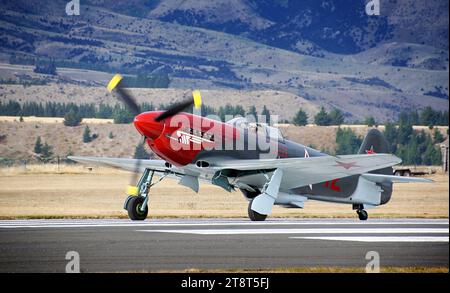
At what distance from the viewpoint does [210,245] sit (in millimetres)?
19453

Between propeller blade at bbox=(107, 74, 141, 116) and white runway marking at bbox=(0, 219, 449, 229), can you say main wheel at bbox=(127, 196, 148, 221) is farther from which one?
propeller blade at bbox=(107, 74, 141, 116)

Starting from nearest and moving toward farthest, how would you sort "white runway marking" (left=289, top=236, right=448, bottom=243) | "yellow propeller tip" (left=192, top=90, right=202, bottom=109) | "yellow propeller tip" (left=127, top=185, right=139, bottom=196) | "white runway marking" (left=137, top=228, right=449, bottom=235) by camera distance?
"white runway marking" (left=289, top=236, right=448, bottom=243), "white runway marking" (left=137, top=228, right=449, bottom=235), "yellow propeller tip" (left=192, top=90, right=202, bottom=109), "yellow propeller tip" (left=127, top=185, right=139, bottom=196)

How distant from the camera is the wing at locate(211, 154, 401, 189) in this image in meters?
24.3

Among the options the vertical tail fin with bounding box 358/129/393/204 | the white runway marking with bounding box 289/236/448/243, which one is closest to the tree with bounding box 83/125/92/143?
the vertical tail fin with bounding box 358/129/393/204

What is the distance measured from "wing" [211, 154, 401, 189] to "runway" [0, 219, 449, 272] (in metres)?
1.30

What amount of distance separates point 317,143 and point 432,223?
76540 millimetres

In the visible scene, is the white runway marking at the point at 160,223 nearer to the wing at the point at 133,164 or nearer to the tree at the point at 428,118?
the wing at the point at 133,164

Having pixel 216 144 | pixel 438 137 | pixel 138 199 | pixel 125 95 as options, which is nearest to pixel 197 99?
pixel 216 144

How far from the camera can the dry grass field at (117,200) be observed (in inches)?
1296

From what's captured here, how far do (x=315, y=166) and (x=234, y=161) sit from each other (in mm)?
2162

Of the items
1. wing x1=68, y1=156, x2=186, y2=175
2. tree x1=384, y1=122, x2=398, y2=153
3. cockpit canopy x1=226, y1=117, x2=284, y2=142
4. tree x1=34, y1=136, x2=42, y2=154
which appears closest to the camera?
wing x1=68, y1=156, x2=186, y2=175

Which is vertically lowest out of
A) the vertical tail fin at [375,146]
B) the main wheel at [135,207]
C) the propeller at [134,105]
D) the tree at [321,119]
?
the main wheel at [135,207]

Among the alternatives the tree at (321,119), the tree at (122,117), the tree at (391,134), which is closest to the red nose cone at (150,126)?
the tree at (122,117)
